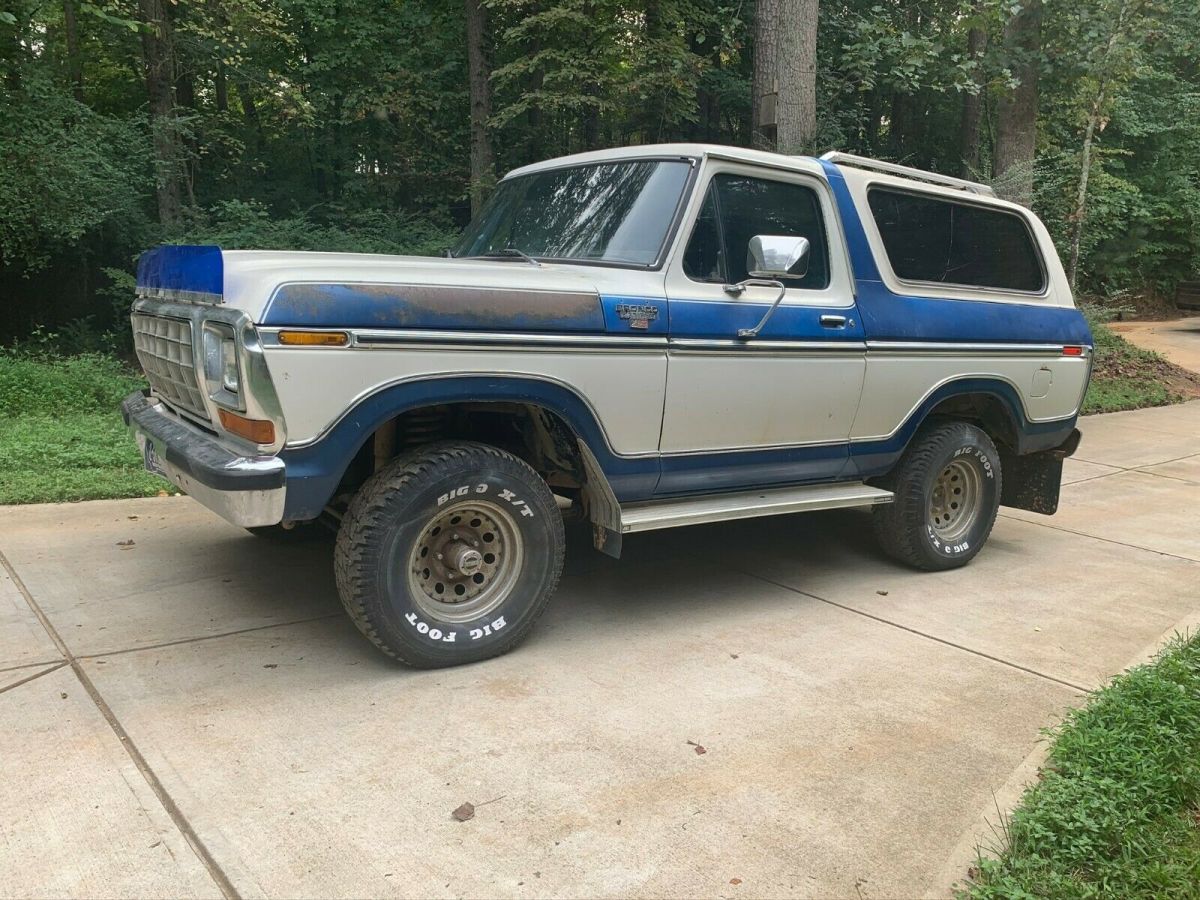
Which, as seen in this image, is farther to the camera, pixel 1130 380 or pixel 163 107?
pixel 1130 380

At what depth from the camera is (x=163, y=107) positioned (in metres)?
13.0

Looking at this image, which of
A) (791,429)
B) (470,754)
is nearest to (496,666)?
(470,754)

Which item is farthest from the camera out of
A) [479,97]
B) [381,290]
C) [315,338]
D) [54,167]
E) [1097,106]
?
[479,97]

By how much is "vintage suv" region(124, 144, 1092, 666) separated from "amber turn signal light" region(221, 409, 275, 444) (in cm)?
1

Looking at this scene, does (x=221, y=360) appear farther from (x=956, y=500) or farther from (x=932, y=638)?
(x=956, y=500)

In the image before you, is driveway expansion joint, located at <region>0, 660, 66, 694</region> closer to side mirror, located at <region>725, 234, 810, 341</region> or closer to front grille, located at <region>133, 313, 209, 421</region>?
front grille, located at <region>133, 313, 209, 421</region>

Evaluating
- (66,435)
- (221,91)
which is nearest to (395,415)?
(66,435)

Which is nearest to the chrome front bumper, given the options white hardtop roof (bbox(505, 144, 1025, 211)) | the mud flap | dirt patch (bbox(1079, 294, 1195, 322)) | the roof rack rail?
white hardtop roof (bbox(505, 144, 1025, 211))

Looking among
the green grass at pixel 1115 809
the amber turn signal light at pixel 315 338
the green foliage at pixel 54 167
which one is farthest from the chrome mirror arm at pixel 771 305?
the green foliage at pixel 54 167

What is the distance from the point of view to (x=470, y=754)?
3303 millimetres

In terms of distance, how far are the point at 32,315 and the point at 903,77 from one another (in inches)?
472

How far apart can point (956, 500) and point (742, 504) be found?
1.86m

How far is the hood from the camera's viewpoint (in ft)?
11.1

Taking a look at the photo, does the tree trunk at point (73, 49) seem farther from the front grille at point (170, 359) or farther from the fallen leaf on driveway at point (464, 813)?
the fallen leaf on driveway at point (464, 813)
